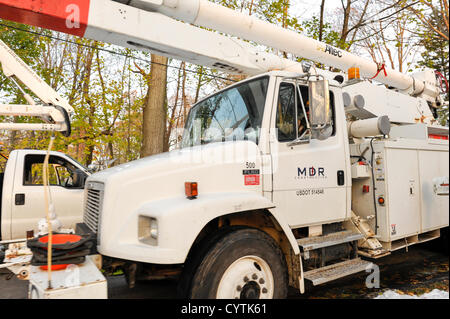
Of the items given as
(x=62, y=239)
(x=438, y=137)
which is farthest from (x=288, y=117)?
(x=438, y=137)

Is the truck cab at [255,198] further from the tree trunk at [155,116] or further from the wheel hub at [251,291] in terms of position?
the tree trunk at [155,116]

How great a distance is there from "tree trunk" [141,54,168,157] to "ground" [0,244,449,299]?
3741mm

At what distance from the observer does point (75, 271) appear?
244cm

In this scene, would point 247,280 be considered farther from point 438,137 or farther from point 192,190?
point 438,137

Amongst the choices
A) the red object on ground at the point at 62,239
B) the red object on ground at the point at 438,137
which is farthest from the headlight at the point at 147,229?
the red object on ground at the point at 438,137

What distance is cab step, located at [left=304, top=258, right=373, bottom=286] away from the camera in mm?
3404

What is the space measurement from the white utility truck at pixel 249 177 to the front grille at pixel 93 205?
0.07ft

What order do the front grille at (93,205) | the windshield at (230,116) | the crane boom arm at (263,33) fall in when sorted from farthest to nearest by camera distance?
the crane boom arm at (263,33) < the windshield at (230,116) < the front grille at (93,205)

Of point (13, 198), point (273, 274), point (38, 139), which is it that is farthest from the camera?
point (38, 139)

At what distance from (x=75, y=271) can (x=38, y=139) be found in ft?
31.7

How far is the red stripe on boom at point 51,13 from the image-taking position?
302cm

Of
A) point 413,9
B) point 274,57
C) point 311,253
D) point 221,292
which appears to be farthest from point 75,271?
point 413,9

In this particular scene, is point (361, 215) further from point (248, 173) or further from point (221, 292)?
point (221, 292)

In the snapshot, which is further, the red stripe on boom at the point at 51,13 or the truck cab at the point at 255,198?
the red stripe on boom at the point at 51,13
